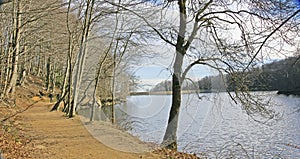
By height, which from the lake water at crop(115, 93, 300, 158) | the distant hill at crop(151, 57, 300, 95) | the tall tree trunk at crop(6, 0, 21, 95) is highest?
the tall tree trunk at crop(6, 0, 21, 95)

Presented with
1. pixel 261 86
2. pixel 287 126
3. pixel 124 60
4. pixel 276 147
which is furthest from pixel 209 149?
pixel 124 60

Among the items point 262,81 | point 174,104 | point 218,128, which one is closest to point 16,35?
point 174,104

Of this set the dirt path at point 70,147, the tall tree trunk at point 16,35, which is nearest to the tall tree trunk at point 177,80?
the dirt path at point 70,147

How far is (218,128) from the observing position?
354 inches

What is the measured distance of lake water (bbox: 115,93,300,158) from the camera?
6.54 metres

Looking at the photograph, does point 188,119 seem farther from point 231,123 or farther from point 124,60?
point 124,60

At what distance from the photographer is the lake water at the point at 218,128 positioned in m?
6.54

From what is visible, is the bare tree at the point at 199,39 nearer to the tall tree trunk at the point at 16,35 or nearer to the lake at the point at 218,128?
the lake at the point at 218,128

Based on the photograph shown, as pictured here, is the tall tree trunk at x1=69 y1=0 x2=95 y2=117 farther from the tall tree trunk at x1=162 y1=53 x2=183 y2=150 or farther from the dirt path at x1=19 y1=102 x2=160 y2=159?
the tall tree trunk at x1=162 y1=53 x2=183 y2=150

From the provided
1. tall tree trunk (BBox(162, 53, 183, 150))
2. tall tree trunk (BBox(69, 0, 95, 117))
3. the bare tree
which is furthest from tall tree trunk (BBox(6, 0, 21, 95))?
tall tree trunk (BBox(162, 53, 183, 150))

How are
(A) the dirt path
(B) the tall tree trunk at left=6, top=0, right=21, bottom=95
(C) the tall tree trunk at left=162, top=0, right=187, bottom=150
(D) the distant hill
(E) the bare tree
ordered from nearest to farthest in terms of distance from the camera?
(B) the tall tree trunk at left=6, top=0, right=21, bottom=95 → (D) the distant hill → (A) the dirt path → (E) the bare tree → (C) the tall tree trunk at left=162, top=0, right=187, bottom=150

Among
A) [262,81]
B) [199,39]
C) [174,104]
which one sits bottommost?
[174,104]

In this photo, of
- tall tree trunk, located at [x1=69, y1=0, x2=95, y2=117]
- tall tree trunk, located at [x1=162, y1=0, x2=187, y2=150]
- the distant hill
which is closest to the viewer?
the distant hill

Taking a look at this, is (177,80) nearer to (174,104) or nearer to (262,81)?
(174,104)
